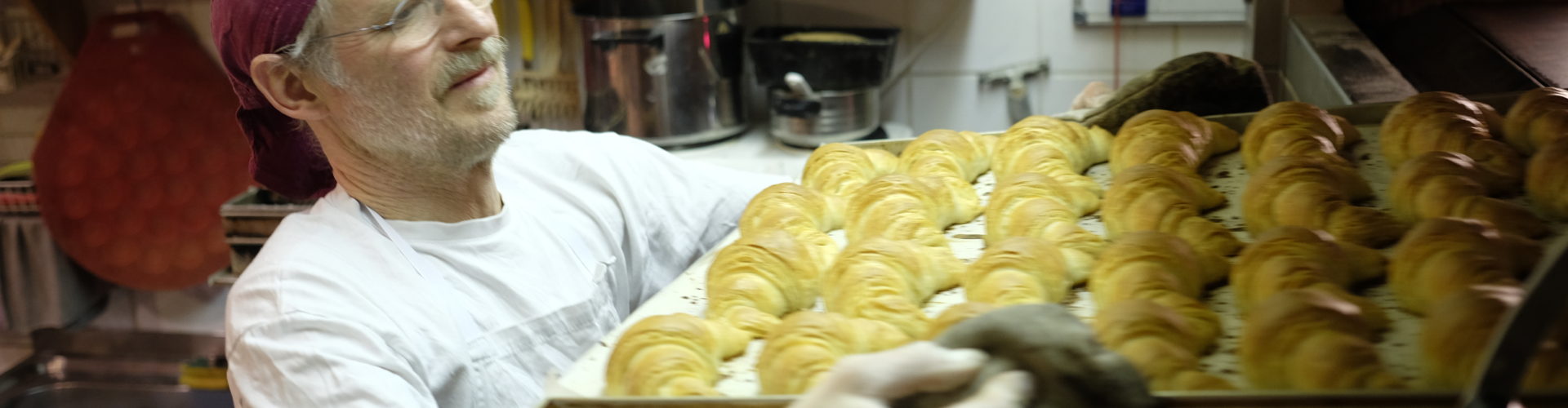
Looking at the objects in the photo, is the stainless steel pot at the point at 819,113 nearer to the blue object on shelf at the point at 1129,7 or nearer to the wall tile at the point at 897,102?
the wall tile at the point at 897,102

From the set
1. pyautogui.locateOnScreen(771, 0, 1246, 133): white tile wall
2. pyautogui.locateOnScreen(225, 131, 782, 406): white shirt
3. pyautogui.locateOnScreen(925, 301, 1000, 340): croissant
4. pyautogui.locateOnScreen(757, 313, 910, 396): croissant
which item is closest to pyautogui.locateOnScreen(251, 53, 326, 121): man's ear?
pyautogui.locateOnScreen(225, 131, 782, 406): white shirt

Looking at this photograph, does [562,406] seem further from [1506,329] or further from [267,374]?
[1506,329]

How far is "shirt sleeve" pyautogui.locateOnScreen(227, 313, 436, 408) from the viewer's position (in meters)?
1.08

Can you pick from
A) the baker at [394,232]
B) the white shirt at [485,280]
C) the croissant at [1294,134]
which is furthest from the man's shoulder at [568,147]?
the croissant at [1294,134]

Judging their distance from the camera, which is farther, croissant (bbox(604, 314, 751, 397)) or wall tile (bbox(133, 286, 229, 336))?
wall tile (bbox(133, 286, 229, 336))

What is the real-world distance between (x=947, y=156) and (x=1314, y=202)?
1.59ft

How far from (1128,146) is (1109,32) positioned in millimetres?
1503

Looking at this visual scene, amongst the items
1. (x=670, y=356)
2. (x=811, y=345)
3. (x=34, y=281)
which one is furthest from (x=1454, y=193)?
(x=34, y=281)

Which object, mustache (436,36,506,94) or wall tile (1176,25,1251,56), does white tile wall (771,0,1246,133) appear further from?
mustache (436,36,506,94)

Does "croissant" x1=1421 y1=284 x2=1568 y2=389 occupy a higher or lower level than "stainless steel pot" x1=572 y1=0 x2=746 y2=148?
higher

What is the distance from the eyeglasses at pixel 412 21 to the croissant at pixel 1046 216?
2.26 ft

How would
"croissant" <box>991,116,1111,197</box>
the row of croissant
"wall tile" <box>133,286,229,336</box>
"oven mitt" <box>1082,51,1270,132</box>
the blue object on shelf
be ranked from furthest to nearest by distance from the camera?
1. "wall tile" <box>133,286,229,336</box>
2. the blue object on shelf
3. "oven mitt" <box>1082,51,1270,132</box>
4. "croissant" <box>991,116,1111,197</box>
5. the row of croissant

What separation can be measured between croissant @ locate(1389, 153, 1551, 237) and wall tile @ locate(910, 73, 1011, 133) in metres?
1.83

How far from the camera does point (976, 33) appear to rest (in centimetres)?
289
